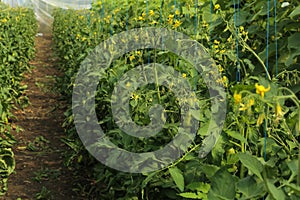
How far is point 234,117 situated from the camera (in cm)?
225

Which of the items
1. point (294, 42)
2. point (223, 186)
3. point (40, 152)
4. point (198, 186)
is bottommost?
point (40, 152)

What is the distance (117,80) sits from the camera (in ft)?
12.3

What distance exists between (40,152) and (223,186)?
3967 mm

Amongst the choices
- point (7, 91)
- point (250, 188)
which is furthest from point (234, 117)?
point (7, 91)

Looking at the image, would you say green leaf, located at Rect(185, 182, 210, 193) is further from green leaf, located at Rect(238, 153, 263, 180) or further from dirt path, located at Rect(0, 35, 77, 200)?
dirt path, located at Rect(0, 35, 77, 200)

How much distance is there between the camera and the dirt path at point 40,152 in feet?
14.3

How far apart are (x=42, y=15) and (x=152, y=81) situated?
2284 cm

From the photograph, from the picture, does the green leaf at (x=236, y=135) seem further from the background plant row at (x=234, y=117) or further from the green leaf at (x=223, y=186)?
the green leaf at (x=223, y=186)

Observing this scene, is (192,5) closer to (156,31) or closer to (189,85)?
(156,31)

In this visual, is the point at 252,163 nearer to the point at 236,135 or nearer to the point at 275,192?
the point at 275,192

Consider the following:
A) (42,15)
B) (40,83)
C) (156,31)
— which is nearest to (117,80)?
(156,31)

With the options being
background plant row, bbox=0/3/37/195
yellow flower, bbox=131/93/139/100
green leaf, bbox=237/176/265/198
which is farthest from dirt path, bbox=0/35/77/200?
green leaf, bbox=237/176/265/198

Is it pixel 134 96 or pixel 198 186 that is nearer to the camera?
pixel 198 186

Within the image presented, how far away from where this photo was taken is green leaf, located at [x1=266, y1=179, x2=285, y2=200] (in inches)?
56.5
